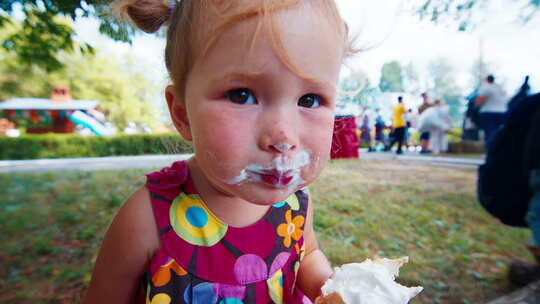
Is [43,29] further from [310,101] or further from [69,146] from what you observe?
[69,146]

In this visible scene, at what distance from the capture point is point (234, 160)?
0.74 meters

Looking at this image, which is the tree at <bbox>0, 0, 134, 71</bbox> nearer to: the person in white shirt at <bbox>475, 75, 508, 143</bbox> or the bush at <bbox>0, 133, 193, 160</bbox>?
the person in white shirt at <bbox>475, 75, 508, 143</bbox>

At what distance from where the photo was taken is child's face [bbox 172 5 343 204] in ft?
2.35

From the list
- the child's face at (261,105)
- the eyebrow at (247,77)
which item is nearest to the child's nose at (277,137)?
the child's face at (261,105)

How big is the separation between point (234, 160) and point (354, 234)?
94.5 inches

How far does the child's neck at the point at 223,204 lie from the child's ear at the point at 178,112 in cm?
16

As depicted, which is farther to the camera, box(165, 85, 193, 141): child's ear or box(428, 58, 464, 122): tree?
box(428, 58, 464, 122): tree

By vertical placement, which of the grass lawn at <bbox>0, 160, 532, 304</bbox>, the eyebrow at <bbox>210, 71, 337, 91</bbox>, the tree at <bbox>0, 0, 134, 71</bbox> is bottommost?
the grass lawn at <bbox>0, 160, 532, 304</bbox>

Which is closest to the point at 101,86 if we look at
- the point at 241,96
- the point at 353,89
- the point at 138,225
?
the point at 353,89

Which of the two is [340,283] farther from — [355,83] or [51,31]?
[51,31]

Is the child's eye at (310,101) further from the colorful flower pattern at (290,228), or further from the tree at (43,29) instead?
the tree at (43,29)

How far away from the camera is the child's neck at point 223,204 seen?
3.37 ft

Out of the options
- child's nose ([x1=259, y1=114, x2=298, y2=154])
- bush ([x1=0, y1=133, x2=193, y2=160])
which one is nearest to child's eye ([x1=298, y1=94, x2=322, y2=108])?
child's nose ([x1=259, y1=114, x2=298, y2=154])

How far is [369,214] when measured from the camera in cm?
346
